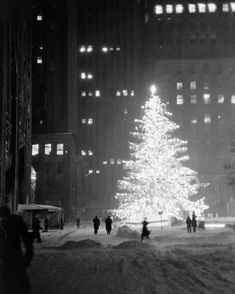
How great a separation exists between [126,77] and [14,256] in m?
128

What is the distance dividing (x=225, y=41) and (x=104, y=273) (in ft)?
379

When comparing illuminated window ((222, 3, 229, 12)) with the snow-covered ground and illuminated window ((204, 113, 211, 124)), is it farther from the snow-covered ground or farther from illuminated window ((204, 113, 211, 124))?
the snow-covered ground

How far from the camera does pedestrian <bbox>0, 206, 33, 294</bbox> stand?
281 inches

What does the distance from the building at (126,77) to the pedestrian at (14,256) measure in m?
91.5

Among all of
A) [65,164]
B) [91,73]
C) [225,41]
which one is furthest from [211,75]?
[65,164]

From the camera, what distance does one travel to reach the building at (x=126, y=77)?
356ft

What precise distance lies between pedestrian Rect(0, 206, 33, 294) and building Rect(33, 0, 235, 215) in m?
91.5

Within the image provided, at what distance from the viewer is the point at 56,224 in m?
59.8

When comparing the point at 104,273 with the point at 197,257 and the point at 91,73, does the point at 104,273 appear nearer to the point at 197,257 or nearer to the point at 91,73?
the point at 197,257

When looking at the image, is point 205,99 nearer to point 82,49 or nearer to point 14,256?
point 82,49

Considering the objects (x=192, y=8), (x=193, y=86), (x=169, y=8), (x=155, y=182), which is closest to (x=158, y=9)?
(x=169, y=8)

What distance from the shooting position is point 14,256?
729 cm

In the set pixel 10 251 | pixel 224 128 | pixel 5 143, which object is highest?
pixel 224 128

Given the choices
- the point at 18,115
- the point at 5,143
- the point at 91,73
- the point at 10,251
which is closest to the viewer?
the point at 10,251
